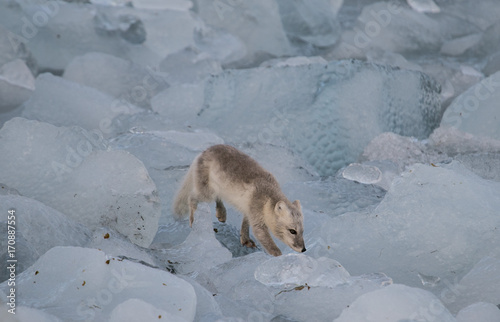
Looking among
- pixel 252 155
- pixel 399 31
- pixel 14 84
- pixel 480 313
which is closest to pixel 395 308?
pixel 480 313

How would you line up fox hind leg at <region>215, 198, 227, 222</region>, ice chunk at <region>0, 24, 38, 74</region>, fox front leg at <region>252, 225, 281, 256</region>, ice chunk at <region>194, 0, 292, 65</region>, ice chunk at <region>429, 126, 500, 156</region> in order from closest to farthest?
fox front leg at <region>252, 225, 281, 256</region>
fox hind leg at <region>215, 198, 227, 222</region>
ice chunk at <region>429, 126, 500, 156</region>
ice chunk at <region>0, 24, 38, 74</region>
ice chunk at <region>194, 0, 292, 65</region>

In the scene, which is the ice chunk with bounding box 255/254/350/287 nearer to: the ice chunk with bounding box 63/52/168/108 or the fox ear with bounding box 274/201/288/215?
the fox ear with bounding box 274/201/288/215

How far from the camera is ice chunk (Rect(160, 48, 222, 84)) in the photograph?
5699 millimetres

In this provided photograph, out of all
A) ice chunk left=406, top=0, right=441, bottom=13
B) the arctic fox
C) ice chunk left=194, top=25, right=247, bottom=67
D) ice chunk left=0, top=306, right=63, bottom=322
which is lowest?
ice chunk left=194, top=25, right=247, bottom=67

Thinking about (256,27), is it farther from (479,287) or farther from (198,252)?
(479,287)

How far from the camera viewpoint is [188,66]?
590 centimetres

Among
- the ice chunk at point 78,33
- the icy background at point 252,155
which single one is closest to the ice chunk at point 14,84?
the icy background at point 252,155

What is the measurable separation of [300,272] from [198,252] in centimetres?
59

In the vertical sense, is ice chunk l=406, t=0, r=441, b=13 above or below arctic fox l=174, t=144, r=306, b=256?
below

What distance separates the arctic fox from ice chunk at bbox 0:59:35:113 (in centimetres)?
217

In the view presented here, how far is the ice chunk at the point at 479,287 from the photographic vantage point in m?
2.14

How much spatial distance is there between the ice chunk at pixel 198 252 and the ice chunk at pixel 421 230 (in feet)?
1.36

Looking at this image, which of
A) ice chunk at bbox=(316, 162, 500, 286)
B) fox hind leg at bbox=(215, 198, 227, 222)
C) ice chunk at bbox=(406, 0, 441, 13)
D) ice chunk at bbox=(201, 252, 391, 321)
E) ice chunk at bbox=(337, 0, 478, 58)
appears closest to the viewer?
ice chunk at bbox=(201, 252, 391, 321)

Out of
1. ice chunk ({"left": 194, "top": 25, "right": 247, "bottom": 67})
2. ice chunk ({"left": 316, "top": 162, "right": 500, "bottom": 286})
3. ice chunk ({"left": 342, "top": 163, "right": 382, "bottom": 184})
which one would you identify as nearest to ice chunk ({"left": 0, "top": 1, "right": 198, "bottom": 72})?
ice chunk ({"left": 194, "top": 25, "right": 247, "bottom": 67})
